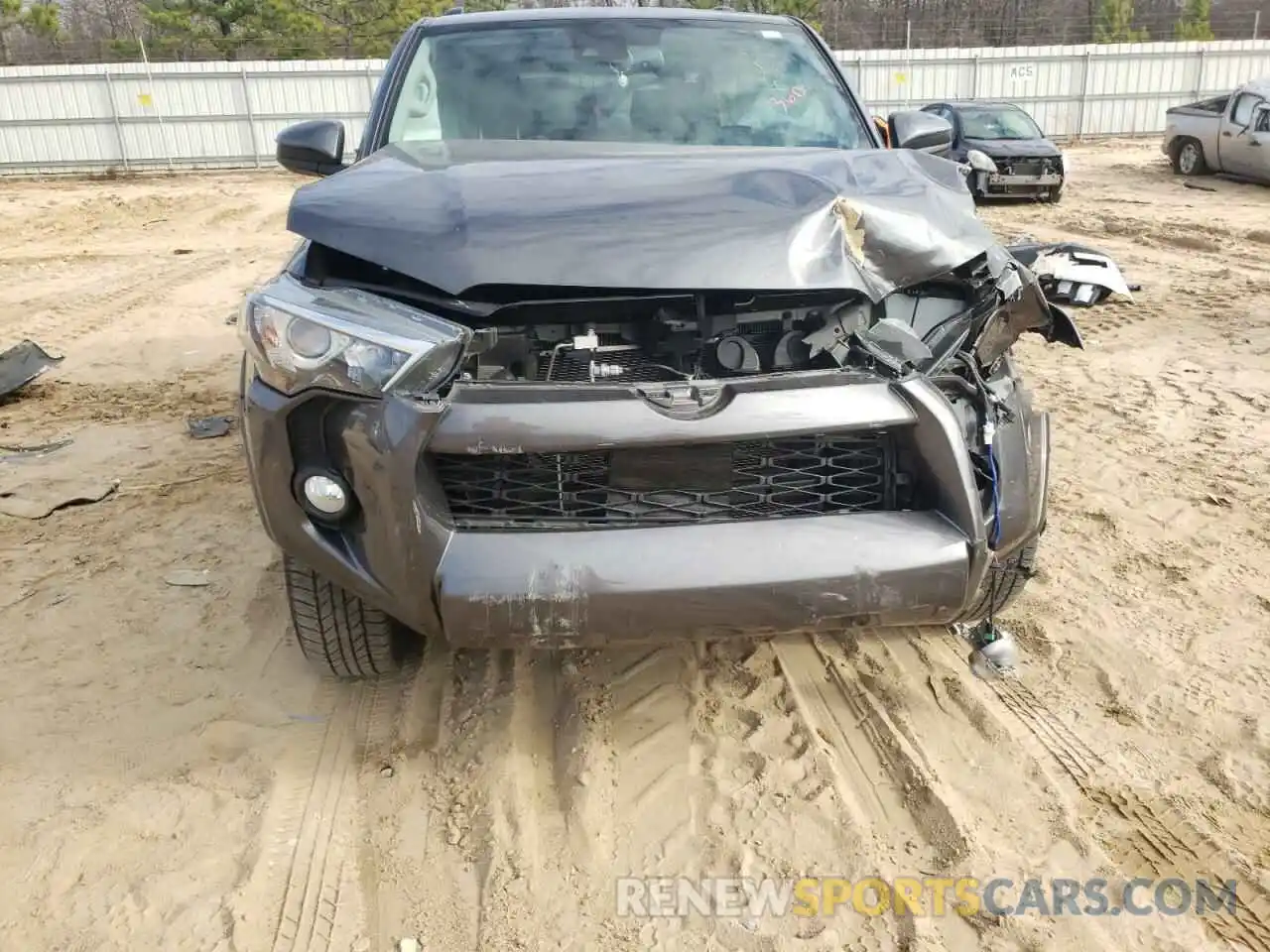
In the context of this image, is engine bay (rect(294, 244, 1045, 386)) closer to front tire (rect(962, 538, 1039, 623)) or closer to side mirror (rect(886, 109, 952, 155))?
front tire (rect(962, 538, 1039, 623))

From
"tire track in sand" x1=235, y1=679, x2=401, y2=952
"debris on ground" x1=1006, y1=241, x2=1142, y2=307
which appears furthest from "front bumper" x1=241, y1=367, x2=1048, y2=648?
"debris on ground" x1=1006, y1=241, x2=1142, y2=307

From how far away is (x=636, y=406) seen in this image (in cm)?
200

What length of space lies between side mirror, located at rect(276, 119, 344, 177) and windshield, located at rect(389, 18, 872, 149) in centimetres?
23

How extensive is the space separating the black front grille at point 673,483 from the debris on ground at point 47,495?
2990 mm

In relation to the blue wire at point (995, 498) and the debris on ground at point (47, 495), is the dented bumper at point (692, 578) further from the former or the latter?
the debris on ground at point (47, 495)

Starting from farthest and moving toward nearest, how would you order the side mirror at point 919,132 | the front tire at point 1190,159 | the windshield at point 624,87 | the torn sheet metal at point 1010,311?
the front tire at point 1190,159 → the side mirror at point 919,132 → the windshield at point 624,87 → the torn sheet metal at point 1010,311

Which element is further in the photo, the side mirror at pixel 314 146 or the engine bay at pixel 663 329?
the side mirror at pixel 314 146

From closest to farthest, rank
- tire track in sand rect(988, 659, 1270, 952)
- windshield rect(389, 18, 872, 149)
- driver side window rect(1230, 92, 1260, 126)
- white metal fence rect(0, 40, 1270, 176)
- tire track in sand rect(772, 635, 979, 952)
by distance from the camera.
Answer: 1. tire track in sand rect(988, 659, 1270, 952)
2. tire track in sand rect(772, 635, 979, 952)
3. windshield rect(389, 18, 872, 149)
4. driver side window rect(1230, 92, 1260, 126)
5. white metal fence rect(0, 40, 1270, 176)

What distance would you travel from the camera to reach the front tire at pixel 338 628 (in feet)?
8.07

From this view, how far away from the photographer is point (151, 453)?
16.0 ft

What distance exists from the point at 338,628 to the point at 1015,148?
13.3 meters

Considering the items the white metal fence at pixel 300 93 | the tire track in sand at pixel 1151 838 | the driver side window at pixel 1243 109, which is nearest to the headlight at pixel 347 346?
the tire track in sand at pixel 1151 838

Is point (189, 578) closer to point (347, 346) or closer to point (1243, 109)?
point (347, 346)

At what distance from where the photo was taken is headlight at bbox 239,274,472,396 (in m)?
2.03
